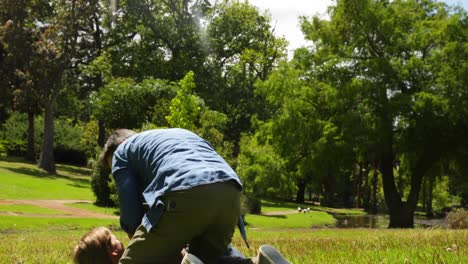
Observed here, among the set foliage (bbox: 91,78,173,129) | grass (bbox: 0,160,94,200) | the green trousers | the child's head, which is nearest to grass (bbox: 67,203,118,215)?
grass (bbox: 0,160,94,200)

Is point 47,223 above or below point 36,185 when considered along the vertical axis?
below

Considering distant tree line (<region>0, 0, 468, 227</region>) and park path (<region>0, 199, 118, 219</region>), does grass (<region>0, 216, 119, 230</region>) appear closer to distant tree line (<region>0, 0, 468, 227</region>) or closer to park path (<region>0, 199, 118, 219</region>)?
park path (<region>0, 199, 118, 219</region>)

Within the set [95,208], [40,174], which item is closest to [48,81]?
[40,174]

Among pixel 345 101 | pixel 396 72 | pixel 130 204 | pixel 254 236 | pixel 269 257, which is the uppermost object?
pixel 396 72

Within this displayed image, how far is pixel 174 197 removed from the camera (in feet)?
11.8

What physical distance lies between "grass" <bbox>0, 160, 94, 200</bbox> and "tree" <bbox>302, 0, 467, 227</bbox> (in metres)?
16.3

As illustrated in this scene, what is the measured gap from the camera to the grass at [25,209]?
2188 cm

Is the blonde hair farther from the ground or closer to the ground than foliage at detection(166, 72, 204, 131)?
closer to the ground

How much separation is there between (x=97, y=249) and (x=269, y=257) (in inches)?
54.8

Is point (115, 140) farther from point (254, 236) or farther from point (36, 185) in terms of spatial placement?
point (36, 185)

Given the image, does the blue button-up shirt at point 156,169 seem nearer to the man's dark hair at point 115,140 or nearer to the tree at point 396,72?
the man's dark hair at point 115,140

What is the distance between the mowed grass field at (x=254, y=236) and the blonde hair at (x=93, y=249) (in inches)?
74.8

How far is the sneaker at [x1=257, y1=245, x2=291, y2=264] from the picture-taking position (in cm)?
329

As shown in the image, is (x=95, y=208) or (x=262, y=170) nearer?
(x=95, y=208)
